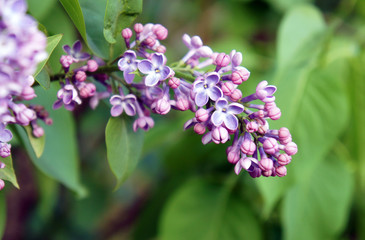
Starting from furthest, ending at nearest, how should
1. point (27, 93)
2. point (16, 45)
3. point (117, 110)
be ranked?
point (117, 110) → point (27, 93) → point (16, 45)

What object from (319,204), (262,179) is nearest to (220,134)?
(262,179)

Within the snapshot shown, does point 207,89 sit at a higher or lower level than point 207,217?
higher

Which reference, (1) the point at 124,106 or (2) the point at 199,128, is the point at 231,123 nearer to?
(2) the point at 199,128

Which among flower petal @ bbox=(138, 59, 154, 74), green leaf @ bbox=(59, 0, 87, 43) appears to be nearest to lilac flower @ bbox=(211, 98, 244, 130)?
flower petal @ bbox=(138, 59, 154, 74)

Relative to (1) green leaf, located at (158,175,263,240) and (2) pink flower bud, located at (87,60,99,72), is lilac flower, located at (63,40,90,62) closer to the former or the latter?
(2) pink flower bud, located at (87,60,99,72)

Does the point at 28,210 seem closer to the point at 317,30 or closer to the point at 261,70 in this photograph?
the point at 261,70

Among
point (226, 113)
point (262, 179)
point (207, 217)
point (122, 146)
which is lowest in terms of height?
point (207, 217)

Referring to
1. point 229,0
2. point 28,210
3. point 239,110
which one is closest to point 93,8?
point 239,110
